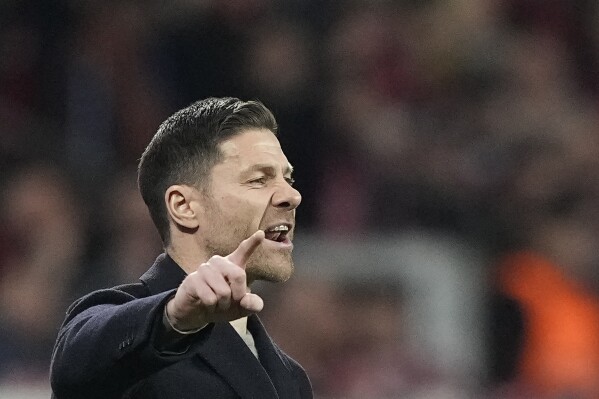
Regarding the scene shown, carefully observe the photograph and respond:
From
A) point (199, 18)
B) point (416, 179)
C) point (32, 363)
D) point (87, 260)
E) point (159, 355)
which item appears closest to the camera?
point (159, 355)

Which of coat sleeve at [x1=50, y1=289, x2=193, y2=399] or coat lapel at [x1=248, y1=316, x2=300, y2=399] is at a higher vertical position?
coat sleeve at [x1=50, y1=289, x2=193, y2=399]

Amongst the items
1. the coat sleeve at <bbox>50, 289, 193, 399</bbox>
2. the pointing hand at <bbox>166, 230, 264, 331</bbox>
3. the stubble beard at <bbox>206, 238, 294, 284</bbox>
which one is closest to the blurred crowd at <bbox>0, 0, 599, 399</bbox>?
the stubble beard at <bbox>206, 238, 294, 284</bbox>

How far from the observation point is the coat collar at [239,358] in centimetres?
269

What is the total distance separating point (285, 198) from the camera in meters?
2.91

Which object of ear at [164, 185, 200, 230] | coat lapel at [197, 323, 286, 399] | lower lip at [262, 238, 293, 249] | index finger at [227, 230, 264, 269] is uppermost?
index finger at [227, 230, 264, 269]

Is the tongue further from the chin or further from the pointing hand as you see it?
the pointing hand

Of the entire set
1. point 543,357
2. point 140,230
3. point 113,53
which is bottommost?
point 543,357

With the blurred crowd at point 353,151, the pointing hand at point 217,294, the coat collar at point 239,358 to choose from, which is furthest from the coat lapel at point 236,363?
the blurred crowd at point 353,151

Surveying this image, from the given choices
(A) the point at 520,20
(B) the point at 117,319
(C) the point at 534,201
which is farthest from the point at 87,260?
(B) the point at 117,319

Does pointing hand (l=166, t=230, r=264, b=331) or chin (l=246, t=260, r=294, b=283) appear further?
chin (l=246, t=260, r=294, b=283)

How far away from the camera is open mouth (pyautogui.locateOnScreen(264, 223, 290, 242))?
2914 mm

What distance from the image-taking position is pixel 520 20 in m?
6.64

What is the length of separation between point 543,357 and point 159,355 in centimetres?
351

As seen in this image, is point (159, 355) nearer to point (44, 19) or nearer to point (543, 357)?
point (543, 357)
